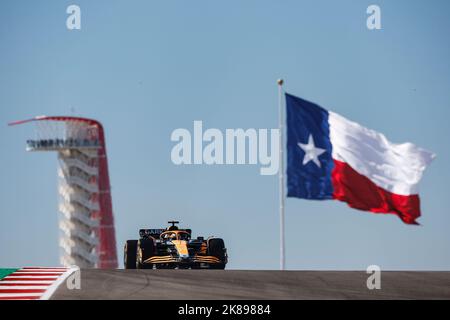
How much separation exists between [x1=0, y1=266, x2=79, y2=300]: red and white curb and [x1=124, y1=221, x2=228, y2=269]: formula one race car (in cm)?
766

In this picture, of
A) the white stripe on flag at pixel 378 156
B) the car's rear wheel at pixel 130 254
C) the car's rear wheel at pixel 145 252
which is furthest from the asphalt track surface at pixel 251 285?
the car's rear wheel at pixel 130 254

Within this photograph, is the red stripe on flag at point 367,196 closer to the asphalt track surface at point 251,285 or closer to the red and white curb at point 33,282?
the asphalt track surface at point 251,285

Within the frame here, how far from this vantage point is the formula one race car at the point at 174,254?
1326 inches

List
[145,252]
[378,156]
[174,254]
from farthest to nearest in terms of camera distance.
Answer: [174,254] < [145,252] < [378,156]

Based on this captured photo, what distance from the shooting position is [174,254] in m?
34.2

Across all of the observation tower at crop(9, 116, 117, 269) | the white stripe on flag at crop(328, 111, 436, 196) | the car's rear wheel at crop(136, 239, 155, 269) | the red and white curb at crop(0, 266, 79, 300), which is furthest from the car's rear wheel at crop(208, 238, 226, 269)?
the observation tower at crop(9, 116, 117, 269)

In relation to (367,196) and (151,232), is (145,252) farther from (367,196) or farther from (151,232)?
(367,196)

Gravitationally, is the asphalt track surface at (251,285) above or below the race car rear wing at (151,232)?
below

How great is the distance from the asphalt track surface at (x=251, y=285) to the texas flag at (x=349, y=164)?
71.3 inches

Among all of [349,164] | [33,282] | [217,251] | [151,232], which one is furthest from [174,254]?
[33,282]

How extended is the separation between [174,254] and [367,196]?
1090 cm
